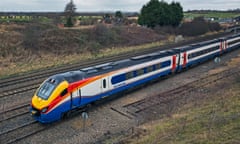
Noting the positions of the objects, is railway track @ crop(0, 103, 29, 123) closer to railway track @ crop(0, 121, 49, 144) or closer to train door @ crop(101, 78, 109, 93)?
railway track @ crop(0, 121, 49, 144)

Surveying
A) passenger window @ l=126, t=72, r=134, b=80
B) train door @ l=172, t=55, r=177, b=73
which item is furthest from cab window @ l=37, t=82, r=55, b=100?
train door @ l=172, t=55, r=177, b=73

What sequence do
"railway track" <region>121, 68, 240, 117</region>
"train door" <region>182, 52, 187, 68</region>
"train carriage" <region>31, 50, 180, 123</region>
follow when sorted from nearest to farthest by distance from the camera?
1. "train carriage" <region>31, 50, 180, 123</region>
2. "railway track" <region>121, 68, 240, 117</region>
3. "train door" <region>182, 52, 187, 68</region>

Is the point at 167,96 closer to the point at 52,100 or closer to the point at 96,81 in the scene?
the point at 96,81

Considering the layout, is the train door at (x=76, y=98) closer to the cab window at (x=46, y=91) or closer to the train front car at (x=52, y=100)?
the train front car at (x=52, y=100)

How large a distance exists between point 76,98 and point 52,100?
5.95ft

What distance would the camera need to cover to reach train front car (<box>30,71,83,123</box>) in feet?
50.7

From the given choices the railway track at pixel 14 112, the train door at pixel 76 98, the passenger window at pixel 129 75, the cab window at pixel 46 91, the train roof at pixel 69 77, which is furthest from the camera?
the passenger window at pixel 129 75

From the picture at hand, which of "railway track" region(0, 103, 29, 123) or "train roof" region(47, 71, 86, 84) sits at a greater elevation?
"train roof" region(47, 71, 86, 84)

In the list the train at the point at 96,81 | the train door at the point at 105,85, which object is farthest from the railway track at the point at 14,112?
the train door at the point at 105,85

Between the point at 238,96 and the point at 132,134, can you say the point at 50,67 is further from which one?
the point at 238,96

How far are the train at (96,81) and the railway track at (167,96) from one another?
2005mm

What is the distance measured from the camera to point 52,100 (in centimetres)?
1551

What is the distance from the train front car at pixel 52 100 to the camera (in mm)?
15439

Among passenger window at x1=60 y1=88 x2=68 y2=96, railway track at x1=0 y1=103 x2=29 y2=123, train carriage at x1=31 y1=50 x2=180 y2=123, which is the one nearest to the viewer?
train carriage at x1=31 y1=50 x2=180 y2=123
